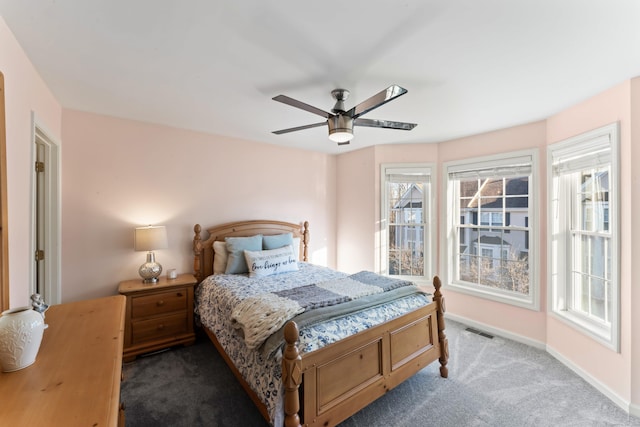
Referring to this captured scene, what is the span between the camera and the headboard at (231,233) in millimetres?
3352

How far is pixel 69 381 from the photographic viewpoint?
1.03 meters

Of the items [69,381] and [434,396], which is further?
[434,396]

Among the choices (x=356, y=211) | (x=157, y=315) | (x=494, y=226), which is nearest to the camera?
(x=157, y=315)

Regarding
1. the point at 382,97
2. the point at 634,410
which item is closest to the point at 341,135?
the point at 382,97

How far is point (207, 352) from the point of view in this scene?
290 cm

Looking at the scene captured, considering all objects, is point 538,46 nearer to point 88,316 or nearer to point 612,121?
point 612,121

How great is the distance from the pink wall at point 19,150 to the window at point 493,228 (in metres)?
4.15

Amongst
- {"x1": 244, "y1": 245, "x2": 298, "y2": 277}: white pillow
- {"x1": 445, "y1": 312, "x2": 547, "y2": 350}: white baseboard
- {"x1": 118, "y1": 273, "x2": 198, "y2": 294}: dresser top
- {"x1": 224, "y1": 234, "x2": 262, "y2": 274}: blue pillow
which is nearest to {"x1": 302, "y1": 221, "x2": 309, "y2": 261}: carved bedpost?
{"x1": 244, "y1": 245, "x2": 298, "y2": 277}: white pillow

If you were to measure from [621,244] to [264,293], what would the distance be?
Answer: 9.57ft

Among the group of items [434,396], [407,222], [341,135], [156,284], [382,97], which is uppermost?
[382,97]

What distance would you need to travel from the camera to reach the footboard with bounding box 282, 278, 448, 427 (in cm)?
155

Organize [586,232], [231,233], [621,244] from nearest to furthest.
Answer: [621,244], [586,232], [231,233]

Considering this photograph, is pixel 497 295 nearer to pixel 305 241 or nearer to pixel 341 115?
pixel 305 241

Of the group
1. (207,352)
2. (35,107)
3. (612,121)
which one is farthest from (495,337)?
(35,107)
